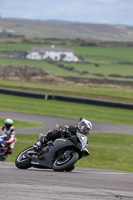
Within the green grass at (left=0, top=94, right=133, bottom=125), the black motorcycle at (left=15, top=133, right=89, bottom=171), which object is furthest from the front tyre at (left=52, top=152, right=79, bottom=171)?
the green grass at (left=0, top=94, right=133, bottom=125)

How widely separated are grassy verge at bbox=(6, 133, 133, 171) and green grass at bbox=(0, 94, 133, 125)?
8247 mm

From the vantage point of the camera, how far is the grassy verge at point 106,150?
18609 mm

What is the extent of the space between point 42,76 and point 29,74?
2.86m

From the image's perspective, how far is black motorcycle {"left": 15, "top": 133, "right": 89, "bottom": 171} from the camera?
372 inches

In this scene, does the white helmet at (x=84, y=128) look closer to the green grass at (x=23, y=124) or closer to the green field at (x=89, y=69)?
→ the green grass at (x=23, y=124)

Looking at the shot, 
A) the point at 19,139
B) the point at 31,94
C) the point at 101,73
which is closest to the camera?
the point at 19,139

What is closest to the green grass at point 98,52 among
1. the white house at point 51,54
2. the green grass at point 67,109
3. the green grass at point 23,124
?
the white house at point 51,54

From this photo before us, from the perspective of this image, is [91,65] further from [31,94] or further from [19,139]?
[19,139]

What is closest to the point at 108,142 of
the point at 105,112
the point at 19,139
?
the point at 19,139

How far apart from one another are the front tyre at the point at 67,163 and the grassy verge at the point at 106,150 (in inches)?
332

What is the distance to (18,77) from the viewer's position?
81.9 m

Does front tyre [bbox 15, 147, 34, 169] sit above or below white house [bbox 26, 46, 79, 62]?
above

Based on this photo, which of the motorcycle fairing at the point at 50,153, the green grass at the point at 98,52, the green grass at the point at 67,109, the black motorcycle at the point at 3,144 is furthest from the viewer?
the green grass at the point at 98,52

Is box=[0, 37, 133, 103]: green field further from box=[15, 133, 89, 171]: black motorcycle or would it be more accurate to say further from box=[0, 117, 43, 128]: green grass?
box=[15, 133, 89, 171]: black motorcycle
